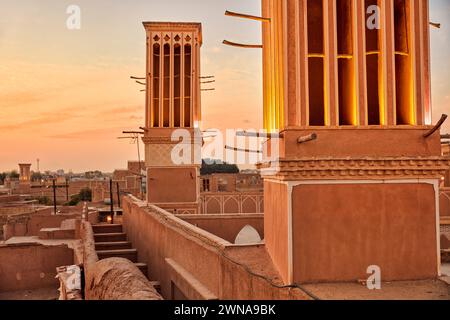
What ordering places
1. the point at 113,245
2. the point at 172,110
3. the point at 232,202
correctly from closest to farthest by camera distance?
1. the point at 113,245
2. the point at 172,110
3. the point at 232,202

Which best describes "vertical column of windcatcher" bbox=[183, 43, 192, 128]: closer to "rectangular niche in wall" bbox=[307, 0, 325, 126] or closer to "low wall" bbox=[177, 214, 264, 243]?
"low wall" bbox=[177, 214, 264, 243]

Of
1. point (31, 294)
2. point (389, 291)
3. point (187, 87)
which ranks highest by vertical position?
point (187, 87)

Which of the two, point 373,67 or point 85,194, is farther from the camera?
point 85,194

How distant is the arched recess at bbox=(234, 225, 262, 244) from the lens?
41.3 ft

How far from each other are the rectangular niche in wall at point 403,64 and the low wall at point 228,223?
7.38 m

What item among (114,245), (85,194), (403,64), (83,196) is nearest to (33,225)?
(114,245)

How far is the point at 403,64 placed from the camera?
6.36 m

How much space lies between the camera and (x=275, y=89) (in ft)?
22.2

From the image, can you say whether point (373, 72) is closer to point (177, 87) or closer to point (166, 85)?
point (177, 87)

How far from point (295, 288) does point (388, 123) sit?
8.85 ft

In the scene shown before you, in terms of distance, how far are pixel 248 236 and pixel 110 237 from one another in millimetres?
7392

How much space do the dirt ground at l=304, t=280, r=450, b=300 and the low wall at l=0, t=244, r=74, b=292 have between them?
12781mm

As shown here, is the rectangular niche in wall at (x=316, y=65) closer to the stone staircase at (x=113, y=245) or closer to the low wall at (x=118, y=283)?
the low wall at (x=118, y=283)

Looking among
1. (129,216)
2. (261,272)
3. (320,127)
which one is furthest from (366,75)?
(129,216)
